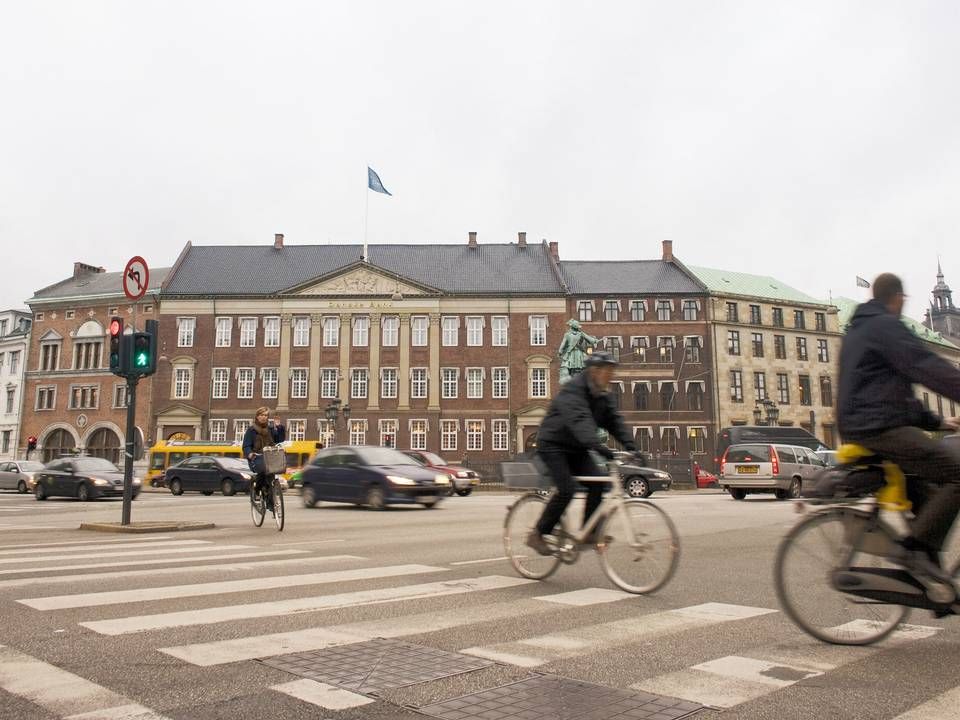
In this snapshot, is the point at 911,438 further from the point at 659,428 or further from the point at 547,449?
the point at 659,428

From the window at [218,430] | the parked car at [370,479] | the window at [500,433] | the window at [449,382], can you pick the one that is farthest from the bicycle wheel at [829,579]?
the window at [218,430]

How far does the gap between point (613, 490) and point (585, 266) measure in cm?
5922

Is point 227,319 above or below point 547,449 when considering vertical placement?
above

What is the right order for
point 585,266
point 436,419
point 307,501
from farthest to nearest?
point 585,266 → point 436,419 → point 307,501

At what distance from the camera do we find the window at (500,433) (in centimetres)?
5772

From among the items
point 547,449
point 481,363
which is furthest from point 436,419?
point 547,449

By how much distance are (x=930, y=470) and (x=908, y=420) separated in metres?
0.27

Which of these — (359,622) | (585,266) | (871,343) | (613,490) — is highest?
(585,266)

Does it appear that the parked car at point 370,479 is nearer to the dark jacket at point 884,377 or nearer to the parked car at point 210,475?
the parked car at point 210,475

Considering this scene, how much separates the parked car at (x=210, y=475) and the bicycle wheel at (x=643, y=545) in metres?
26.2

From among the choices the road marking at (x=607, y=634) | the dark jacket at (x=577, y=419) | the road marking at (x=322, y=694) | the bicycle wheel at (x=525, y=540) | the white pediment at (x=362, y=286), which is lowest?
the road marking at (x=607, y=634)

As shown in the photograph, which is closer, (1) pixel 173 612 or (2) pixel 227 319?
(1) pixel 173 612

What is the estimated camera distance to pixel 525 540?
6.66 m

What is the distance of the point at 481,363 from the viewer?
59.4 meters
